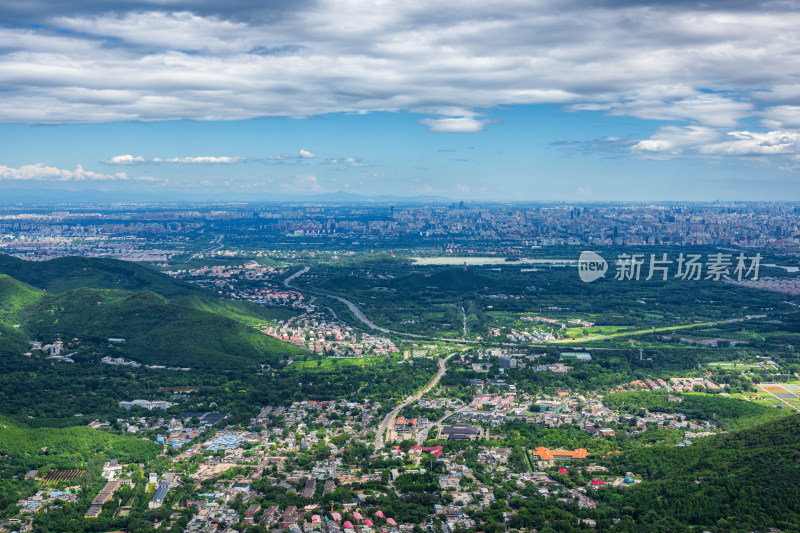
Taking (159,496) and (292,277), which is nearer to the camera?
(159,496)

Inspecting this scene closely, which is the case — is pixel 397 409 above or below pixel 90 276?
below

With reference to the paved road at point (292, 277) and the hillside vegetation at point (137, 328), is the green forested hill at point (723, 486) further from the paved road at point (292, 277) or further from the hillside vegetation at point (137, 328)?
the paved road at point (292, 277)

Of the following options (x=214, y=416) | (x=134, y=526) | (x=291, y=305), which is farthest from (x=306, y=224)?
(x=134, y=526)

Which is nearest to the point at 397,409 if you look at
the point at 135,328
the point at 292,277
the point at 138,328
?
the point at 138,328

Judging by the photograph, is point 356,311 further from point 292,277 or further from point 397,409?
point 397,409

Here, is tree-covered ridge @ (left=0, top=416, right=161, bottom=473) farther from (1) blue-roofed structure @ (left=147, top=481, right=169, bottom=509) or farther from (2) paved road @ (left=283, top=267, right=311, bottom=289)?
(2) paved road @ (left=283, top=267, right=311, bottom=289)

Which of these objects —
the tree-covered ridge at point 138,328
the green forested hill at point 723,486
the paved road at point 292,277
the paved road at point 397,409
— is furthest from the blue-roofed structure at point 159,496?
the paved road at point 292,277

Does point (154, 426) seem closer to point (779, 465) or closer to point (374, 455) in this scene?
point (374, 455)

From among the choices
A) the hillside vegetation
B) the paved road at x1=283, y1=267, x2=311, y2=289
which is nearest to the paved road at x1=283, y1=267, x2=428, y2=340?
the paved road at x1=283, y1=267, x2=311, y2=289
